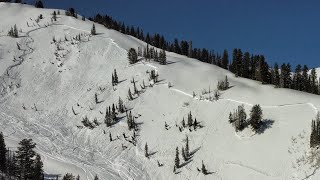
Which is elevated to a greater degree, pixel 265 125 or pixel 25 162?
pixel 25 162

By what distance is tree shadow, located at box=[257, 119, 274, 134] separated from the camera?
211ft

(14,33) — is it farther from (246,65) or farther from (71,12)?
(246,65)

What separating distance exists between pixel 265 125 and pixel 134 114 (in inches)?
845

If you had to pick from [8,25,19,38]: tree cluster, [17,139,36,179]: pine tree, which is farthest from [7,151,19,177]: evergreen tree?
[8,25,19,38]: tree cluster

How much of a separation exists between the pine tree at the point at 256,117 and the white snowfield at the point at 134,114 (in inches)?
58.5

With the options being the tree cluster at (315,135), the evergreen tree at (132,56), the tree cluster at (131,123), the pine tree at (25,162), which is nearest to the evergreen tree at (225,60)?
the evergreen tree at (132,56)

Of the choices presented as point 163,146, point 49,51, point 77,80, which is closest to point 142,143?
point 163,146

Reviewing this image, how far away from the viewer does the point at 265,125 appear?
64938 mm

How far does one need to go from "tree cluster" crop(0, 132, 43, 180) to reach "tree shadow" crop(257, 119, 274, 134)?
30.2 m

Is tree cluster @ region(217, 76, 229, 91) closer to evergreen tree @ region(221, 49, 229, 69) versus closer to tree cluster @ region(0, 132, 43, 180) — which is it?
evergreen tree @ region(221, 49, 229, 69)

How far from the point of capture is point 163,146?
66.6 metres

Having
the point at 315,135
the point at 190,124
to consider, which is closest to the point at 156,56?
the point at 190,124

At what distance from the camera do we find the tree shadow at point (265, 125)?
64250 mm

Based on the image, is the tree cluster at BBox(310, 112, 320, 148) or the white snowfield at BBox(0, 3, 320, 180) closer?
the tree cluster at BBox(310, 112, 320, 148)
